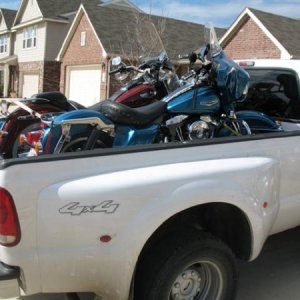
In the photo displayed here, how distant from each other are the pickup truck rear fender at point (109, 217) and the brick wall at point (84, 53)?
73.6ft

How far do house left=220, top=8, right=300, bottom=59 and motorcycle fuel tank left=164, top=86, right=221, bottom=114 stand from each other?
15490 mm

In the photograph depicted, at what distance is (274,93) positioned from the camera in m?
5.11

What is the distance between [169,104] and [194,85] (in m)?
0.38

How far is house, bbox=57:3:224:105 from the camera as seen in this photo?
25.1 metres

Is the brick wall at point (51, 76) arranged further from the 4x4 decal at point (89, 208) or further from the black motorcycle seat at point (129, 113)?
the 4x4 decal at point (89, 208)

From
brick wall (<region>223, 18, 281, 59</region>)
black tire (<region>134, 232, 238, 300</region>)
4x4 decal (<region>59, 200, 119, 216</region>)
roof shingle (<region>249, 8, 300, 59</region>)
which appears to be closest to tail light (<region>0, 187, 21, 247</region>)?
4x4 decal (<region>59, 200, 119, 216</region>)

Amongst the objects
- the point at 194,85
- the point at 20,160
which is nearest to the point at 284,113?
the point at 194,85

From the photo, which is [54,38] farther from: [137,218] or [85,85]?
[137,218]

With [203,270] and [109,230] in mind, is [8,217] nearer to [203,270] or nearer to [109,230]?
[109,230]

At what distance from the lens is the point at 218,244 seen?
118 inches

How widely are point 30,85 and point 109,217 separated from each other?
3416cm

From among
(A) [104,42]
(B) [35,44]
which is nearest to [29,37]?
(B) [35,44]

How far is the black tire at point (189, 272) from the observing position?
280 centimetres

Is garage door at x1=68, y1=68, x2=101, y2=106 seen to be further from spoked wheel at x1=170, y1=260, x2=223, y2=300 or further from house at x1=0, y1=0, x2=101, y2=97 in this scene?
spoked wheel at x1=170, y1=260, x2=223, y2=300
